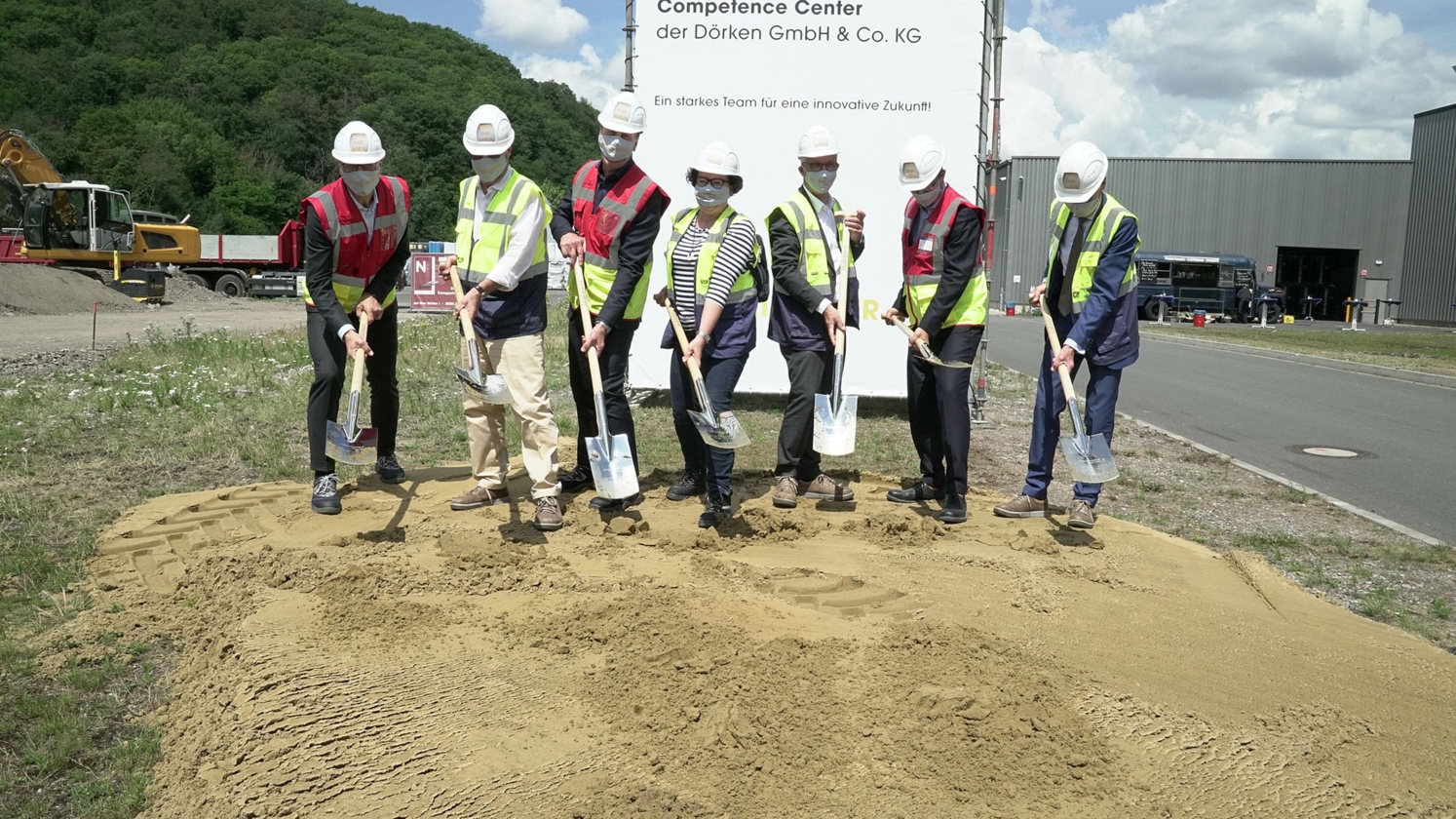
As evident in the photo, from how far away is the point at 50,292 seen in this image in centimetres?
2538

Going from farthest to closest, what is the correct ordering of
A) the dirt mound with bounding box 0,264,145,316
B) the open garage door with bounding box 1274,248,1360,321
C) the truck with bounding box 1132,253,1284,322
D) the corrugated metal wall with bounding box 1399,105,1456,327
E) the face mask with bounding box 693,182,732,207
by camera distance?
the open garage door with bounding box 1274,248,1360,321, the corrugated metal wall with bounding box 1399,105,1456,327, the truck with bounding box 1132,253,1284,322, the dirt mound with bounding box 0,264,145,316, the face mask with bounding box 693,182,732,207

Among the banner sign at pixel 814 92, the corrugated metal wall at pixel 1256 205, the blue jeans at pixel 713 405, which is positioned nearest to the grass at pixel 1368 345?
the banner sign at pixel 814 92

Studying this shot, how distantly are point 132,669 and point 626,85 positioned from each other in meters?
7.31

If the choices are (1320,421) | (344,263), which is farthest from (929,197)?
(1320,421)

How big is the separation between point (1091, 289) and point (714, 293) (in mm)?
2070

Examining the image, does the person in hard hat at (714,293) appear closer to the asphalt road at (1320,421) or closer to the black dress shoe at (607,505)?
the black dress shoe at (607,505)

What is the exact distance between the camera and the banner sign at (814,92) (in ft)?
31.9

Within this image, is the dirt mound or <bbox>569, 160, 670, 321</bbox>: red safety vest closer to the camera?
<bbox>569, 160, 670, 321</bbox>: red safety vest

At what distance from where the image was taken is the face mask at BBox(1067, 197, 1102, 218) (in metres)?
5.79

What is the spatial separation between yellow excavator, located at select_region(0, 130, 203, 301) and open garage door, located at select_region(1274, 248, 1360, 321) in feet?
149

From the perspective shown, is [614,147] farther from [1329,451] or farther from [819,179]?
[1329,451]

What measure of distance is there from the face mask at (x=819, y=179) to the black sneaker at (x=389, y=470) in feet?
10.4

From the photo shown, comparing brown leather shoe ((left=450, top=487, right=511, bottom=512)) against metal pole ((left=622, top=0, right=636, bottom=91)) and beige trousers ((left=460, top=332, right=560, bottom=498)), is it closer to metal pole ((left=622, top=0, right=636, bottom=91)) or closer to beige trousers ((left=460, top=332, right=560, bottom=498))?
beige trousers ((left=460, top=332, right=560, bottom=498))

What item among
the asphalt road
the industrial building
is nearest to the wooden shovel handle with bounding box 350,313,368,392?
the asphalt road
